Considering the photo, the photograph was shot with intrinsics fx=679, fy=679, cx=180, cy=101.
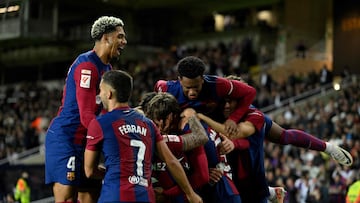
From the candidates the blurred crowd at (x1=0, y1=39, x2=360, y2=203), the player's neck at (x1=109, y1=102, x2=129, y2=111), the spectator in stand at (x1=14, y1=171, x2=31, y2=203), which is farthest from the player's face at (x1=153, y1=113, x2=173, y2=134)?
the spectator in stand at (x1=14, y1=171, x2=31, y2=203)

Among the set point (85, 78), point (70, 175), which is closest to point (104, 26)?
point (85, 78)

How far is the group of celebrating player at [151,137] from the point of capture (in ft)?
15.5

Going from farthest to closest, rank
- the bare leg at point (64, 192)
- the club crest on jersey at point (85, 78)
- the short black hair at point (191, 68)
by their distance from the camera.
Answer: the short black hair at point (191, 68) < the bare leg at point (64, 192) < the club crest on jersey at point (85, 78)

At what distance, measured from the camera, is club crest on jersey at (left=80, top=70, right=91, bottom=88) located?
17.7ft

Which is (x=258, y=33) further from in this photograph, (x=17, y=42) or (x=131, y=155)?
(x=131, y=155)

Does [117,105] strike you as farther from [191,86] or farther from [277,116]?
[277,116]

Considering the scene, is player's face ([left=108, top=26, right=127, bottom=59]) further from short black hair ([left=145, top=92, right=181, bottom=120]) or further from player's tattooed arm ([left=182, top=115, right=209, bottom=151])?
player's tattooed arm ([left=182, top=115, right=209, bottom=151])

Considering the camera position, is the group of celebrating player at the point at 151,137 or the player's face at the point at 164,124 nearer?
the group of celebrating player at the point at 151,137

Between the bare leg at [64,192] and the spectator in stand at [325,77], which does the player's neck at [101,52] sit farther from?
the spectator in stand at [325,77]

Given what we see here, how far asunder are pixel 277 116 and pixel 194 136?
14578mm

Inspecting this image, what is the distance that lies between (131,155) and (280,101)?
16.2 metres

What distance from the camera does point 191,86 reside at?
Answer: 18.9 ft

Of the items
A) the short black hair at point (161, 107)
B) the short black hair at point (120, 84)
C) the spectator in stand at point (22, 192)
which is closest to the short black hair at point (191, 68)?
the short black hair at point (161, 107)

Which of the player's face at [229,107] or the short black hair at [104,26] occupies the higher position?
the short black hair at [104,26]
